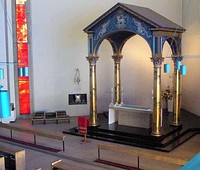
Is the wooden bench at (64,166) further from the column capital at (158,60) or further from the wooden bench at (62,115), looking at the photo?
the wooden bench at (62,115)

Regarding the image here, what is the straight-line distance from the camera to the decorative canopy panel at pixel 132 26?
1038 cm

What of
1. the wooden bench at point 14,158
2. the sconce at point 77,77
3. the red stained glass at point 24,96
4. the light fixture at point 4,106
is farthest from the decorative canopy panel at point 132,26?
the light fixture at point 4,106

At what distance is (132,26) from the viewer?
1077cm

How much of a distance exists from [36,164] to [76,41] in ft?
25.9

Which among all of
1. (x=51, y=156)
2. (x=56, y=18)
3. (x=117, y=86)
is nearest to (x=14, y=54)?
(x=56, y=18)

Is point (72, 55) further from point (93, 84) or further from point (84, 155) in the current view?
point (84, 155)

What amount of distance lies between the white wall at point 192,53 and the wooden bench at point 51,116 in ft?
20.4

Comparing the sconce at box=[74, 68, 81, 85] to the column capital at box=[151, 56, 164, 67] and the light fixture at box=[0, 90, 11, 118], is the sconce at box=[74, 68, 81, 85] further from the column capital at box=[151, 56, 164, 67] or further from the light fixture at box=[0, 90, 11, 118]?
the light fixture at box=[0, 90, 11, 118]

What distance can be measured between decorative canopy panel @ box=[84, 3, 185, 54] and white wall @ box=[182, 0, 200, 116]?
2775 mm

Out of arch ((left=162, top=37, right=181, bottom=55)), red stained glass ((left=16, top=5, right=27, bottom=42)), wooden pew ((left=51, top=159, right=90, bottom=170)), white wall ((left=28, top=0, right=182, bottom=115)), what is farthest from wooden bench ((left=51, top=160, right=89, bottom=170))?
red stained glass ((left=16, top=5, right=27, bottom=42))

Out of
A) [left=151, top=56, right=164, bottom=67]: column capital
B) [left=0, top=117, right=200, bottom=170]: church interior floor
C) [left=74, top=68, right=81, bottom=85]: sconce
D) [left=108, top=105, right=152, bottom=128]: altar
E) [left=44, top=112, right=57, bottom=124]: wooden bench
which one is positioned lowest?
[left=0, top=117, right=200, bottom=170]: church interior floor

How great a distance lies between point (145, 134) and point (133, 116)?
1255 mm

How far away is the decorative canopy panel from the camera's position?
10.4m

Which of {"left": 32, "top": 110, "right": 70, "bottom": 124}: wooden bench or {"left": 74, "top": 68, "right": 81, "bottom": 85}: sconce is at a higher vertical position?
{"left": 74, "top": 68, "right": 81, "bottom": 85}: sconce
